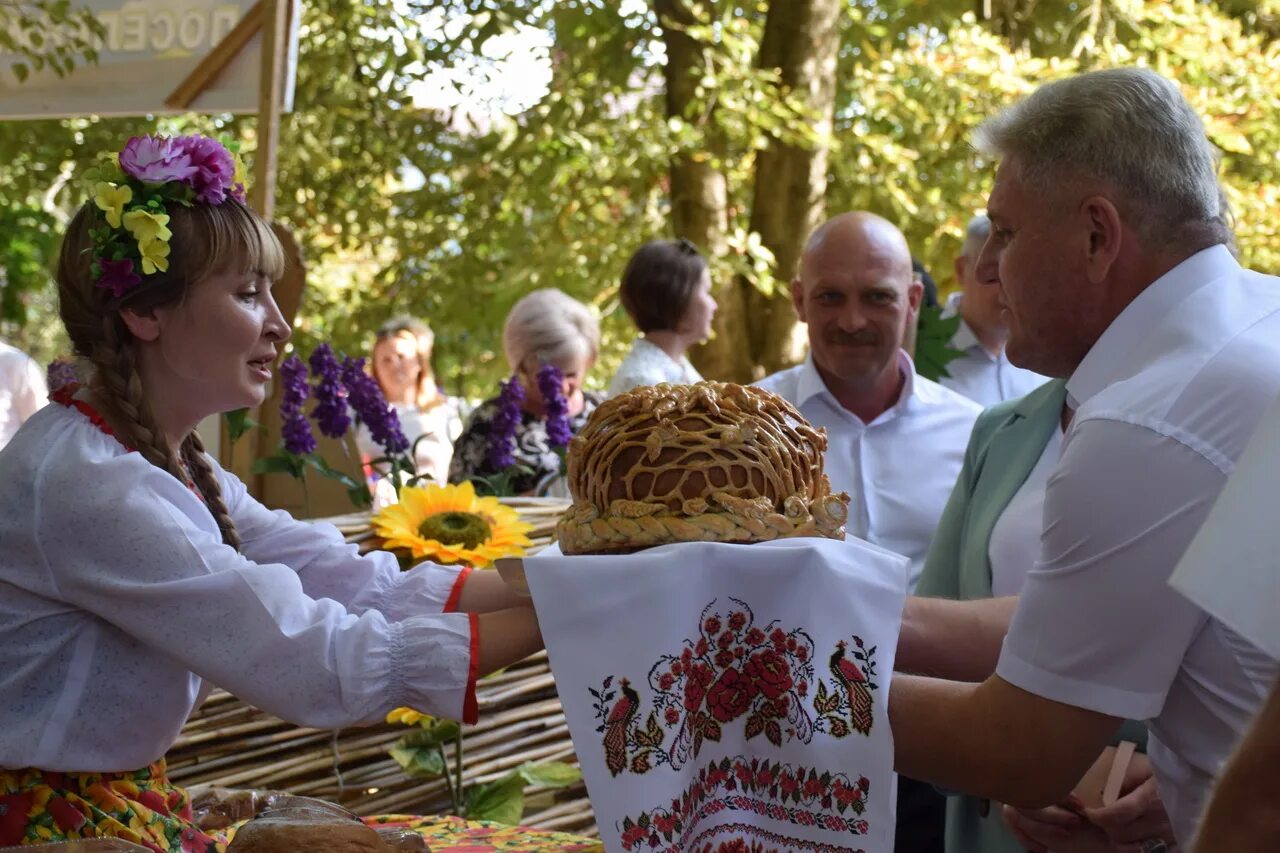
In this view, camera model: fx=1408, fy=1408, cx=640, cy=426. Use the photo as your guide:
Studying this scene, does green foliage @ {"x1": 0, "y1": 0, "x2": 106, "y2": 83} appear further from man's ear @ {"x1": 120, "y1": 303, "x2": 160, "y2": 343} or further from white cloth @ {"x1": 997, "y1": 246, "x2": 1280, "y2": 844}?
white cloth @ {"x1": 997, "y1": 246, "x2": 1280, "y2": 844}

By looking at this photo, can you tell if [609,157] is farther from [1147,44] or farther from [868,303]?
[868,303]

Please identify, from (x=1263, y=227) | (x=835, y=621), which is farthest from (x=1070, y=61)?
(x=835, y=621)

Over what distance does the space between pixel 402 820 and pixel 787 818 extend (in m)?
1.02

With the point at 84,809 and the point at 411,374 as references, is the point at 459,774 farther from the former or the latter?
the point at 411,374

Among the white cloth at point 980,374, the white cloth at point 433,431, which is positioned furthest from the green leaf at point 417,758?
the white cloth at point 980,374

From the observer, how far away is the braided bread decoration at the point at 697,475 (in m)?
2.03

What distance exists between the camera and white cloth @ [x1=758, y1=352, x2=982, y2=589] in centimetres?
414

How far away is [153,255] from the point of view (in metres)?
2.31

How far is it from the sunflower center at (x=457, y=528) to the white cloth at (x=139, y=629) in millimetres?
1230

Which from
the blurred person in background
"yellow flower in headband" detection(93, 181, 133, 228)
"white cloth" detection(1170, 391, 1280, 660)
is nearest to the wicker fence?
"yellow flower in headband" detection(93, 181, 133, 228)

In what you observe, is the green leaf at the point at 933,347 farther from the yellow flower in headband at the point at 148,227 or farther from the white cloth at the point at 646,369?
the yellow flower in headband at the point at 148,227

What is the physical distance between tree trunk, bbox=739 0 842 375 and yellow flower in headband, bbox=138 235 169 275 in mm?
6404

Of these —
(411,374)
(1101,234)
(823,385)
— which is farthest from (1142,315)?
(411,374)

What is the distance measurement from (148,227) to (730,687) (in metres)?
1.20
